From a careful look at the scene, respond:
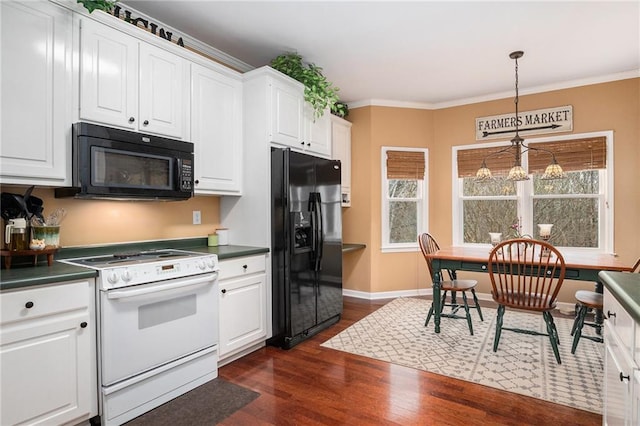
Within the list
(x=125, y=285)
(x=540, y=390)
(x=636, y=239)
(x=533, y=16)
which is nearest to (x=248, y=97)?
(x=125, y=285)

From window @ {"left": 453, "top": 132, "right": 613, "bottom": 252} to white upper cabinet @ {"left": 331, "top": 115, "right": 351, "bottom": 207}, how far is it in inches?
57.7

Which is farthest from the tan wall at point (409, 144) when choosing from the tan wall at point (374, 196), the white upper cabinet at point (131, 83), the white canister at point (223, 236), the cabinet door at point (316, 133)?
the white upper cabinet at point (131, 83)

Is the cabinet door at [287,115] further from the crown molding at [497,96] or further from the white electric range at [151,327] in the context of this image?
the crown molding at [497,96]

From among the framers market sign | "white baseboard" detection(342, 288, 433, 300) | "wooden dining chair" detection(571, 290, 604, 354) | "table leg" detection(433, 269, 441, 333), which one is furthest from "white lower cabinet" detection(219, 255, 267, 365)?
the framers market sign

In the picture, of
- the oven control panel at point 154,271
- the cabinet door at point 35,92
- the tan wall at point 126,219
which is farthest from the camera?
the tan wall at point 126,219

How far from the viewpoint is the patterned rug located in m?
2.34

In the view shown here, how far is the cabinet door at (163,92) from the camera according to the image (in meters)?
2.40

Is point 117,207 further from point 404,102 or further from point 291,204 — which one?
point 404,102

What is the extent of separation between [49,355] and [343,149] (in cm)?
382

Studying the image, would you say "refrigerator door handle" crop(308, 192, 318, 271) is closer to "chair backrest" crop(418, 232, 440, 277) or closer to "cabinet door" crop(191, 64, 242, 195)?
"cabinet door" crop(191, 64, 242, 195)

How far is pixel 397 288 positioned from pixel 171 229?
3.17 metres

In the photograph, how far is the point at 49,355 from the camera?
1.71 meters

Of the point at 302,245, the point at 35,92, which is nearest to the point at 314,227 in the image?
the point at 302,245

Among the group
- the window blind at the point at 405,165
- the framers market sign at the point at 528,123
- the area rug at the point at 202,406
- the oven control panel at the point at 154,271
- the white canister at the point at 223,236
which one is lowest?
the area rug at the point at 202,406
